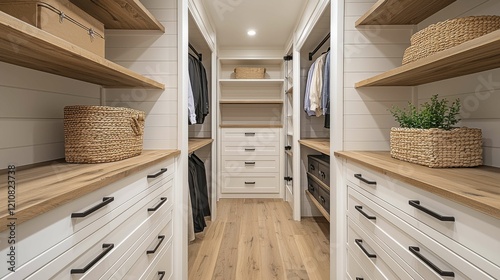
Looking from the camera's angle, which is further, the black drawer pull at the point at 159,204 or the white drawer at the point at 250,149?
the white drawer at the point at 250,149

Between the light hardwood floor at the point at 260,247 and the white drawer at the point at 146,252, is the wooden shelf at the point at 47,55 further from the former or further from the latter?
the light hardwood floor at the point at 260,247

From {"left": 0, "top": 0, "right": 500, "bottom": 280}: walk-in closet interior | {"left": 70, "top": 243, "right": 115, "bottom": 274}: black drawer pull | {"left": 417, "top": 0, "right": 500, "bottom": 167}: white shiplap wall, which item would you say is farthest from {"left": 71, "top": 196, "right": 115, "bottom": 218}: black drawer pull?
{"left": 417, "top": 0, "right": 500, "bottom": 167}: white shiplap wall

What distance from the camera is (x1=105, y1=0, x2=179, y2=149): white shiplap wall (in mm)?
1711

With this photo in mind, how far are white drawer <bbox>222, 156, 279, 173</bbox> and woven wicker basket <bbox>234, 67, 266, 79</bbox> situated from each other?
109 cm

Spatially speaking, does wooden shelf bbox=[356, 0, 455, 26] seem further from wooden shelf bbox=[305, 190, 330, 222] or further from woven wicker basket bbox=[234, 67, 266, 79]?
woven wicker basket bbox=[234, 67, 266, 79]

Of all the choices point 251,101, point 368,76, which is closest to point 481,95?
point 368,76

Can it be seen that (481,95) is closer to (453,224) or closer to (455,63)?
(455,63)

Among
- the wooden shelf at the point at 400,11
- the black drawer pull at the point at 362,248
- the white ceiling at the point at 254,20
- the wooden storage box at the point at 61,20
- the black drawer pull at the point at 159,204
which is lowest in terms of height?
the black drawer pull at the point at 362,248

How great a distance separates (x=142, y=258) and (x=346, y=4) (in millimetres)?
1724

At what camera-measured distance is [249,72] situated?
150 inches

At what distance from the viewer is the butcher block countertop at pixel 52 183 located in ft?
1.81

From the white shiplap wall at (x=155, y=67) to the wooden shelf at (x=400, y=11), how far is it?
1.12m

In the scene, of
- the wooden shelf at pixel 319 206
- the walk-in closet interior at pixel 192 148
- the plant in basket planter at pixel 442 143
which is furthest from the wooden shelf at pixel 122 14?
the wooden shelf at pixel 319 206

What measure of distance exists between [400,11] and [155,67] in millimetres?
1404
